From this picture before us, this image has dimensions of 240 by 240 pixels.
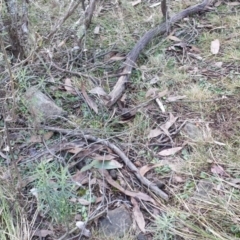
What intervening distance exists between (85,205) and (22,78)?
86 centimetres

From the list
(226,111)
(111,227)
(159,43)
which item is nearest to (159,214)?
(111,227)

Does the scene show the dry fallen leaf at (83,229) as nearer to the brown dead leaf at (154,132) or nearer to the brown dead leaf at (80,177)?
the brown dead leaf at (80,177)

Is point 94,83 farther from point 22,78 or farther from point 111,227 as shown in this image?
point 111,227

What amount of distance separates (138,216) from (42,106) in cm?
79

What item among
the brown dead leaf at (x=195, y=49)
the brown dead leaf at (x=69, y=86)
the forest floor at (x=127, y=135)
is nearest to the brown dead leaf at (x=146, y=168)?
the forest floor at (x=127, y=135)

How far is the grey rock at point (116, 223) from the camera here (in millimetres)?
1654

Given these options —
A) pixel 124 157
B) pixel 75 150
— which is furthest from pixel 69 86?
A: pixel 124 157

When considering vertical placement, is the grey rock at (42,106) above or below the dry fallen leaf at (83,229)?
above

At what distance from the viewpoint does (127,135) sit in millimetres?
2064

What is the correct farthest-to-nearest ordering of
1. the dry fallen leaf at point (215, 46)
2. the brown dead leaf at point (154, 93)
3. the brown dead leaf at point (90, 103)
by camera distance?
the dry fallen leaf at point (215, 46) < the brown dead leaf at point (154, 93) < the brown dead leaf at point (90, 103)

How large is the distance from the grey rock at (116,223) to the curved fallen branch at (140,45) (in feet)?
2.21

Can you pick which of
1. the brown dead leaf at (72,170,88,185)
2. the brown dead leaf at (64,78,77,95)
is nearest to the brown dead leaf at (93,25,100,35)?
the brown dead leaf at (64,78,77,95)

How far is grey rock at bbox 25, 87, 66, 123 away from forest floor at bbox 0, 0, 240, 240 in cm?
2

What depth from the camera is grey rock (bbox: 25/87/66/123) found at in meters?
2.11
